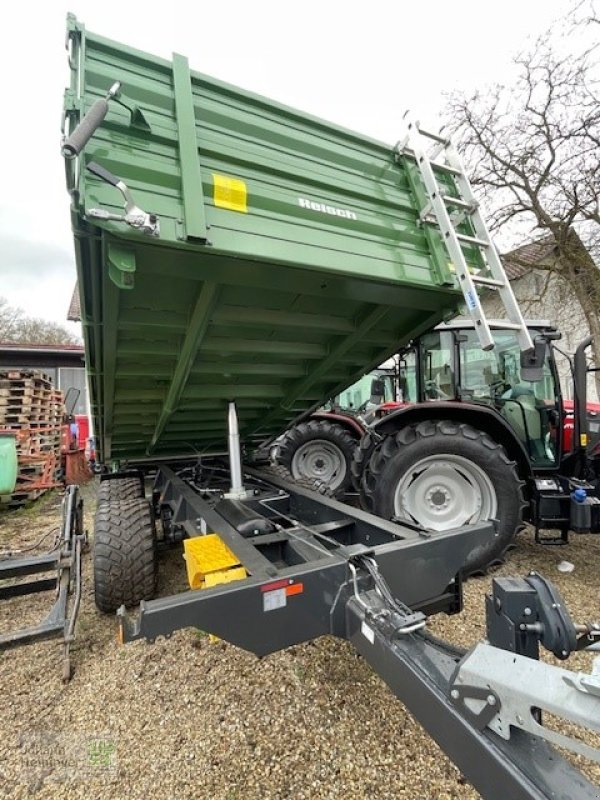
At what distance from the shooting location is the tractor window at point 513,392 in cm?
364

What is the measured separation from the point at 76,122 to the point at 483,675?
2.19 meters

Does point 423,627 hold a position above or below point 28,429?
below

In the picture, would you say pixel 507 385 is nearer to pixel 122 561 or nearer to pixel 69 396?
pixel 122 561

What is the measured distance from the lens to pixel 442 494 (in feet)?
11.0

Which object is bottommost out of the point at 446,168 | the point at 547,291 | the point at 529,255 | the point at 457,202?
the point at 457,202

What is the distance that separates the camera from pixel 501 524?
308 centimetres

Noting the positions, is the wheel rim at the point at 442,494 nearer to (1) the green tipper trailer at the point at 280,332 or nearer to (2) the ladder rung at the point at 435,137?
(1) the green tipper trailer at the point at 280,332

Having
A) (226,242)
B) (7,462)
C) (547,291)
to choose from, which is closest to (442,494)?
(226,242)

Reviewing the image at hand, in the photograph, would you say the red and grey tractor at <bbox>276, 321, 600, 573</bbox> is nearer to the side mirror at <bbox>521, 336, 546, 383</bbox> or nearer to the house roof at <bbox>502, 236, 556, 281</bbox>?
the side mirror at <bbox>521, 336, 546, 383</bbox>

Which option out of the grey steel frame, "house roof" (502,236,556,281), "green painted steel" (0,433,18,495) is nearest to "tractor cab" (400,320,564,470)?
the grey steel frame

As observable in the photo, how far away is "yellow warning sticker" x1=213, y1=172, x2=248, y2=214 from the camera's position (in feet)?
5.68

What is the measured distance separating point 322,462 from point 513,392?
10.4 feet

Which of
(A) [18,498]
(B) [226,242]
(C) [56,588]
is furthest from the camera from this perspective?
(A) [18,498]

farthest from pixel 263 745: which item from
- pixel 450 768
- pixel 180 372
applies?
pixel 180 372
